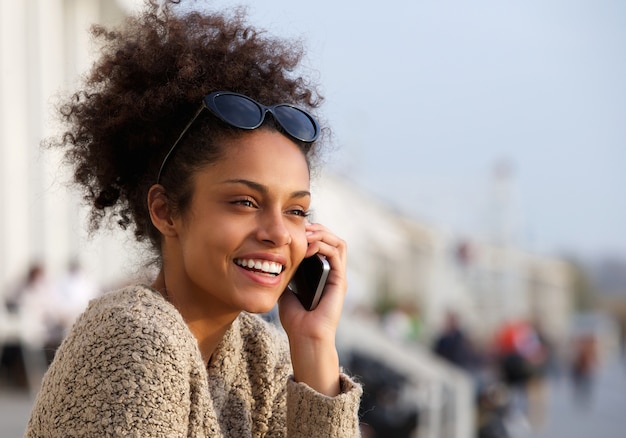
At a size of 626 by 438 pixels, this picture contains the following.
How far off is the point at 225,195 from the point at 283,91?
386 mm

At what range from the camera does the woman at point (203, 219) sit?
230 centimetres

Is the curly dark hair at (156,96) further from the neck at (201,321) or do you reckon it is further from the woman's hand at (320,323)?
the woman's hand at (320,323)

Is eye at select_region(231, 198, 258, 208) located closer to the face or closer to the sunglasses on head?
the face

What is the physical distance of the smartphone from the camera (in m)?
2.72

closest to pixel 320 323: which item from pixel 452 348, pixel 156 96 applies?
pixel 156 96

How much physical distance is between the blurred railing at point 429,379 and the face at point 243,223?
23.7ft

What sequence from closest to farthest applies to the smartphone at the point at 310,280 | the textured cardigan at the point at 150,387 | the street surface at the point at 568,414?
the textured cardigan at the point at 150,387 → the smartphone at the point at 310,280 → the street surface at the point at 568,414

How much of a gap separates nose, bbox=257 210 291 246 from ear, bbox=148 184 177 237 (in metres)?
0.23

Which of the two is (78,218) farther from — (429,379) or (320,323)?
(429,379)

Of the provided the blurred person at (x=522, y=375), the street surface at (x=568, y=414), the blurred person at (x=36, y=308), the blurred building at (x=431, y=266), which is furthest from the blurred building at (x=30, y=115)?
the blurred building at (x=431, y=266)

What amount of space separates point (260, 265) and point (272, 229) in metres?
0.09

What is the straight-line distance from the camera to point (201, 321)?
8.42ft

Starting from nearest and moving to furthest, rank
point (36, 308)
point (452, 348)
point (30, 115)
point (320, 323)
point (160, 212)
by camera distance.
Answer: point (160, 212) < point (320, 323) < point (36, 308) < point (30, 115) < point (452, 348)

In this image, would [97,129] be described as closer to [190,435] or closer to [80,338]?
[80,338]
